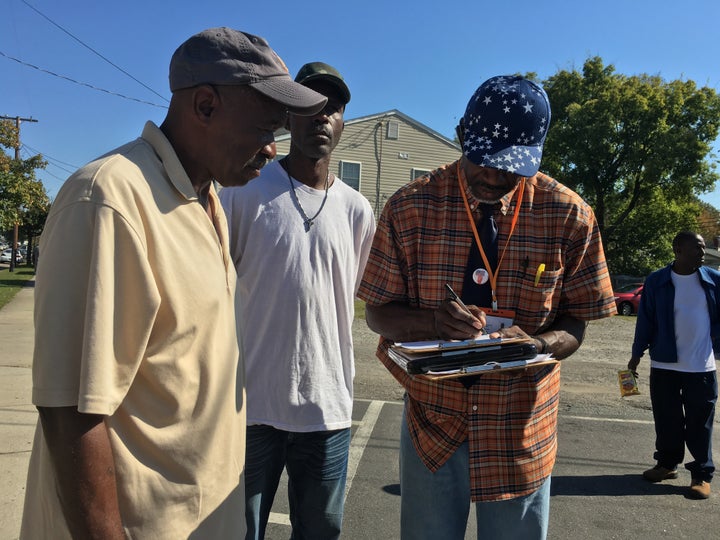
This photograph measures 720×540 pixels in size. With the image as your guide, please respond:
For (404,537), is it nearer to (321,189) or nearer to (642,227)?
(321,189)

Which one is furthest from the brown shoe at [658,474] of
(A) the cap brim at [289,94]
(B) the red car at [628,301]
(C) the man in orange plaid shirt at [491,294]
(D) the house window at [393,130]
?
(D) the house window at [393,130]

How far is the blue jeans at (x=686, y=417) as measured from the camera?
4.66m

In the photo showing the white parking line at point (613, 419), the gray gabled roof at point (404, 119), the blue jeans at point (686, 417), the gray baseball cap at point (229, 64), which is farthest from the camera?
the gray gabled roof at point (404, 119)

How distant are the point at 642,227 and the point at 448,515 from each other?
33.7m

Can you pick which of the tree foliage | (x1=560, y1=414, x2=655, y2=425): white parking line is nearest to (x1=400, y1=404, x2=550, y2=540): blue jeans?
(x1=560, y1=414, x2=655, y2=425): white parking line

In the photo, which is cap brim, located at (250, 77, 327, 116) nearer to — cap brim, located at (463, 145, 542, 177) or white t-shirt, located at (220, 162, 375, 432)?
cap brim, located at (463, 145, 542, 177)

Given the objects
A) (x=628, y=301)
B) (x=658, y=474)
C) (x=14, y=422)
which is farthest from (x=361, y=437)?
(x=628, y=301)

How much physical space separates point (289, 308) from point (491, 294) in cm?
84

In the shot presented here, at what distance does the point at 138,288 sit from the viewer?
1.22 meters

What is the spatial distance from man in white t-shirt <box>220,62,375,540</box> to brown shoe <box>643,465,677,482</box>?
3.47m

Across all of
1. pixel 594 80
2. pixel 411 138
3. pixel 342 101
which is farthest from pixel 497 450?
pixel 594 80

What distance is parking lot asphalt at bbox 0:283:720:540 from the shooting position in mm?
3895

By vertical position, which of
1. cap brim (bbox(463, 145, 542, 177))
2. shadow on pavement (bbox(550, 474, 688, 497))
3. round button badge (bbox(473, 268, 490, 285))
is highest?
cap brim (bbox(463, 145, 542, 177))

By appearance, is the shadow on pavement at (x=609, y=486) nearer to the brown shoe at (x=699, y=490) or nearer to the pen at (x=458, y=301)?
the brown shoe at (x=699, y=490)
